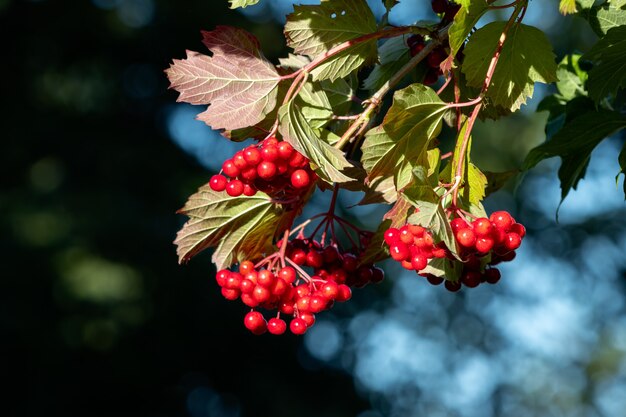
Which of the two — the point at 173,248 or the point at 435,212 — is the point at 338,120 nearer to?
the point at 435,212

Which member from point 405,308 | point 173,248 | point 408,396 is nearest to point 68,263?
point 173,248

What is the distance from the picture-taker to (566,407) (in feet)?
41.7

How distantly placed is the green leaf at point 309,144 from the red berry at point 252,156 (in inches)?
1.5

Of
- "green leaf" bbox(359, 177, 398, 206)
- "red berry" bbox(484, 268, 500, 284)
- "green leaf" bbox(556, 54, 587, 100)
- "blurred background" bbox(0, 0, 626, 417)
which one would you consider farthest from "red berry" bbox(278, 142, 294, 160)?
"blurred background" bbox(0, 0, 626, 417)

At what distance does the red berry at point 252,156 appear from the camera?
1003 millimetres

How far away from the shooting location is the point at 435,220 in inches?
35.7

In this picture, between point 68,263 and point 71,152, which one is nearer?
point 68,263

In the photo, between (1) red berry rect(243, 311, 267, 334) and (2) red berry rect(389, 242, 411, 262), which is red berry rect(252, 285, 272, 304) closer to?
(1) red berry rect(243, 311, 267, 334)

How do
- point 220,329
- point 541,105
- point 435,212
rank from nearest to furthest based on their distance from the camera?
point 435,212, point 541,105, point 220,329

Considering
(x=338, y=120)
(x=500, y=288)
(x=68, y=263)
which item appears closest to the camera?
(x=338, y=120)

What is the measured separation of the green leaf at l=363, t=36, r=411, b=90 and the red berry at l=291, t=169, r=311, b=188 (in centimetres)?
23

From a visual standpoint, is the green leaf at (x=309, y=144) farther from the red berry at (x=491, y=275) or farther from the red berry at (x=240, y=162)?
the red berry at (x=491, y=275)

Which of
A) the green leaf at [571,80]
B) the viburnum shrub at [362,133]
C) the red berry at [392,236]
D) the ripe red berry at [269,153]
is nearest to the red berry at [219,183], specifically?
the viburnum shrub at [362,133]

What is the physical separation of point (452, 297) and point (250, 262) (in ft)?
37.1
